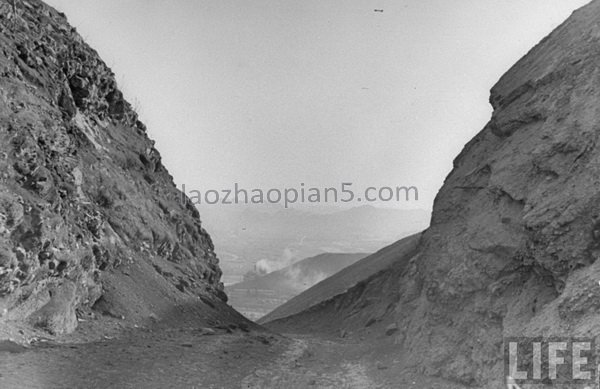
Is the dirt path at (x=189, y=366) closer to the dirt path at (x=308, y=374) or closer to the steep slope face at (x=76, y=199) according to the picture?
the dirt path at (x=308, y=374)

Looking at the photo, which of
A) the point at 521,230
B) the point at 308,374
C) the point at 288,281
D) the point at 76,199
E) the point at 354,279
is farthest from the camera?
the point at 288,281

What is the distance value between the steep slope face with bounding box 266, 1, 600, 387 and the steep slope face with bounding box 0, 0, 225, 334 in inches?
567

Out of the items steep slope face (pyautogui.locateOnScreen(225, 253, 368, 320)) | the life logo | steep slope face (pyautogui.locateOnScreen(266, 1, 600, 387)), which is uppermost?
steep slope face (pyautogui.locateOnScreen(266, 1, 600, 387))

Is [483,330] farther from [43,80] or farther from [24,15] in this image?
[24,15]

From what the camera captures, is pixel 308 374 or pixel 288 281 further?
pixel 288 281

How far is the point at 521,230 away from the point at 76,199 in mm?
21188

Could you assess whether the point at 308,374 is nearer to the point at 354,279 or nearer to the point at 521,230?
the point at 521,230

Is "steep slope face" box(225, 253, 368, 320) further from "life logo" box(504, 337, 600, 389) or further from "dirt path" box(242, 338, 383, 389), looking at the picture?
"life logo" box(504, 337, 600, 389)

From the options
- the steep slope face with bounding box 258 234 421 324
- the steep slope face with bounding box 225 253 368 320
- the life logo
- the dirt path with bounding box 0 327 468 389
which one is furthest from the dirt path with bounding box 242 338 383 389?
the steep slope face with bounding box 225 253 368 320

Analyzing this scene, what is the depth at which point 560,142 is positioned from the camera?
14789 mm

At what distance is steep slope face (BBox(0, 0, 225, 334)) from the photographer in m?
17.6

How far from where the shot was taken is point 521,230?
15516 millimetres

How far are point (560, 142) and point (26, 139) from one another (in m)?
21.1

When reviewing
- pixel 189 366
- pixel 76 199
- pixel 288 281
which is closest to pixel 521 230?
pixel 189 366
